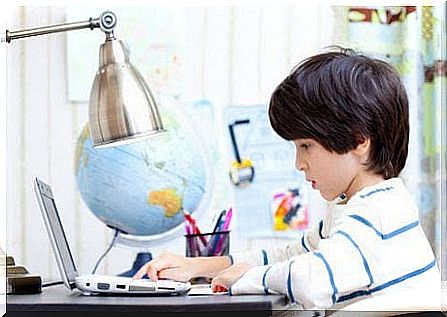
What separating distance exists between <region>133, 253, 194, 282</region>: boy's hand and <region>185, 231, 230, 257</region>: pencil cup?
0.97ft

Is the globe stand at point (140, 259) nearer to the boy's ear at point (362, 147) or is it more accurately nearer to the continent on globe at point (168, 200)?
the continent on globe at point (168, 200)

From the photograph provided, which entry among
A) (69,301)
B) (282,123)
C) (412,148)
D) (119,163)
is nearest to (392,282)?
(282,123)

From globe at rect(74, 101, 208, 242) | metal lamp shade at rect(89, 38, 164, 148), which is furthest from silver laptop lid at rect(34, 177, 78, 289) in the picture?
globe at rect(74, 101, 208, 242)

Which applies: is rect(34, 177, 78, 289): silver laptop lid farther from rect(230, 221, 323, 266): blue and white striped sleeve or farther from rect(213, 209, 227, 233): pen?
rect(213, 209, 227, 233): pen

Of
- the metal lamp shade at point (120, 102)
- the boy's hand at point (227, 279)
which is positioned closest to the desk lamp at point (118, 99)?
the metal lamp shade at point (120, 102)

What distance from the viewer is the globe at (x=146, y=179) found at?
5.87 feet

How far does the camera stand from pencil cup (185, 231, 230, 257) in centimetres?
159

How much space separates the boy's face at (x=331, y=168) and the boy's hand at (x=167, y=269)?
205 millimetres

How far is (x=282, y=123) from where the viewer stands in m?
1.25

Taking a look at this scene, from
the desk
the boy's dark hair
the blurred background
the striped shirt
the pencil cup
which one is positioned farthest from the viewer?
the blurred background

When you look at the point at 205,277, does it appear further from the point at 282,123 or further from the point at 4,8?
the point at 4,8

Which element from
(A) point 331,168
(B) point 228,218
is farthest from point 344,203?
(B) point 228,218

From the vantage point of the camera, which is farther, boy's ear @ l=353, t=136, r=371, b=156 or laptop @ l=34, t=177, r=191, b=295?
boy's ear @ l=353, t=136, r=371, b=156

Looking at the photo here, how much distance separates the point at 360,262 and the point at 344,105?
221 mm
